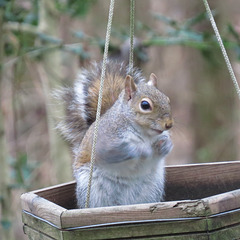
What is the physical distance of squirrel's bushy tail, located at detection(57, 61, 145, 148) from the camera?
1.84 meters

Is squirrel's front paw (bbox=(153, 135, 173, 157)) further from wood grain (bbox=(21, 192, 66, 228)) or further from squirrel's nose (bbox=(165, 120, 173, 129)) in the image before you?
wood grain (bbox=(21, 192, 66, 228))

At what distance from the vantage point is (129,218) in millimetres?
1163

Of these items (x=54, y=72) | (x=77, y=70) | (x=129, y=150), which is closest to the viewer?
(x=129, y=150)

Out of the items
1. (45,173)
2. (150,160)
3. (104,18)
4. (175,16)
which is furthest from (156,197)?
(175,16)

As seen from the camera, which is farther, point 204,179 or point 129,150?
point 204,179

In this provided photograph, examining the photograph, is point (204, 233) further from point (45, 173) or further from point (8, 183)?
point (45, 173)

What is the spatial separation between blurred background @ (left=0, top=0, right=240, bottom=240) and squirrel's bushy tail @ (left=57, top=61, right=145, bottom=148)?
→ 0.19m

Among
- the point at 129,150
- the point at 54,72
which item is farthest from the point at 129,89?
the point at 54,72

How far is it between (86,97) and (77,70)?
1.45 metres

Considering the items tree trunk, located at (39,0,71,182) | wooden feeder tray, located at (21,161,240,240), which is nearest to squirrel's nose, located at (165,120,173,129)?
wooden feeder tray, located at (21,161,240,240)

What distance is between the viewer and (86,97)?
6.03 feet

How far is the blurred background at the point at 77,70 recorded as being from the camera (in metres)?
2.55

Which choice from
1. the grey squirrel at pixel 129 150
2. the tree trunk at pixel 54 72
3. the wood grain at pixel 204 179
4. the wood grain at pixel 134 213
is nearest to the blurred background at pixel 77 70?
the tree trunk at pixel 54 72

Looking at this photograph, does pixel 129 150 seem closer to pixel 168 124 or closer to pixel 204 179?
pixel 168 124
